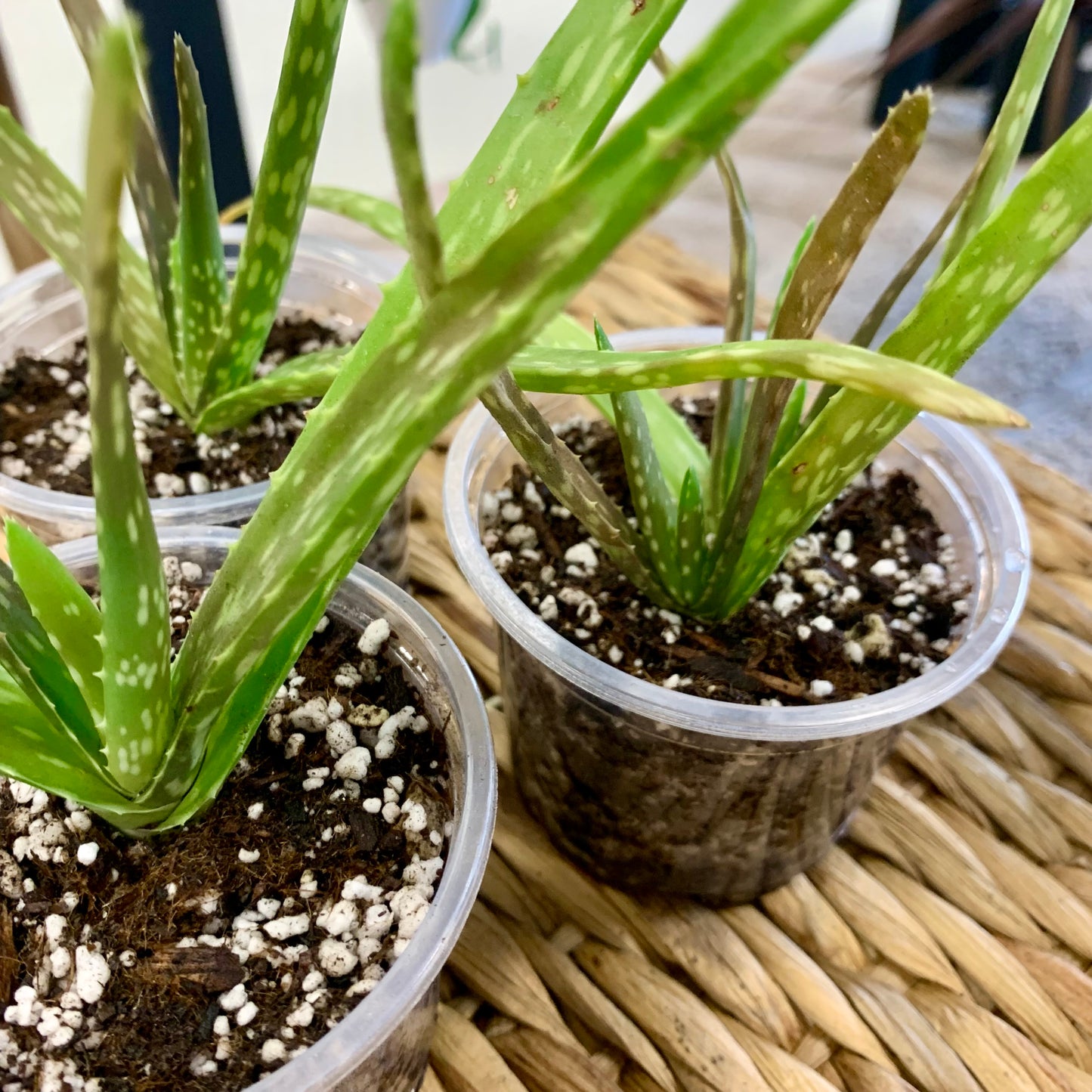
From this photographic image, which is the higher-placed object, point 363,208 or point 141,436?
point 363,208

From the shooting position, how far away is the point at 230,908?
0.33 meters

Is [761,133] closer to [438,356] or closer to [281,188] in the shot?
[281,188]

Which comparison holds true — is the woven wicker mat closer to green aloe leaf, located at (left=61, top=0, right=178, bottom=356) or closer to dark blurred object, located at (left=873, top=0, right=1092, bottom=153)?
green aloe leaf, located at (left=61, top=0, right=178, bottom=356)

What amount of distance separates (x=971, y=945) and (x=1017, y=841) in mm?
67

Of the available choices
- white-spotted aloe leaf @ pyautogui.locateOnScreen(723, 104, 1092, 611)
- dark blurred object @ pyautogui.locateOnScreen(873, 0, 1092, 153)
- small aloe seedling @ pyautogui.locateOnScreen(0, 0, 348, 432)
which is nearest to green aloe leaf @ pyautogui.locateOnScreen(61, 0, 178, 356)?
small aloe seedling @ pyautogui.locateOnScreen(0, 0, 348, 432)

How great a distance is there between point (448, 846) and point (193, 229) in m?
0.30

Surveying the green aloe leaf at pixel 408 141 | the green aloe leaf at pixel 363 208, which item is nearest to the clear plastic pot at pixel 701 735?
the green aloe leaf at pixel 363 208

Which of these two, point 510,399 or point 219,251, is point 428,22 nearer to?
point 219,251

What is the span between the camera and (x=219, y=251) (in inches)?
18.8

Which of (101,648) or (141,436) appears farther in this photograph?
(141,436)

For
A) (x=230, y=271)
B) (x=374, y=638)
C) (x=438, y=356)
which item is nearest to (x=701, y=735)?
(x=374, y=638)

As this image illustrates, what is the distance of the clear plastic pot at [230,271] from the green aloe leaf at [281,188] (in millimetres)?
65

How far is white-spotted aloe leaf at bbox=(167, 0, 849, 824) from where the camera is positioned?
0.16 m

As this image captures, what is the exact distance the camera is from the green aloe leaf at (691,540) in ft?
1.33
